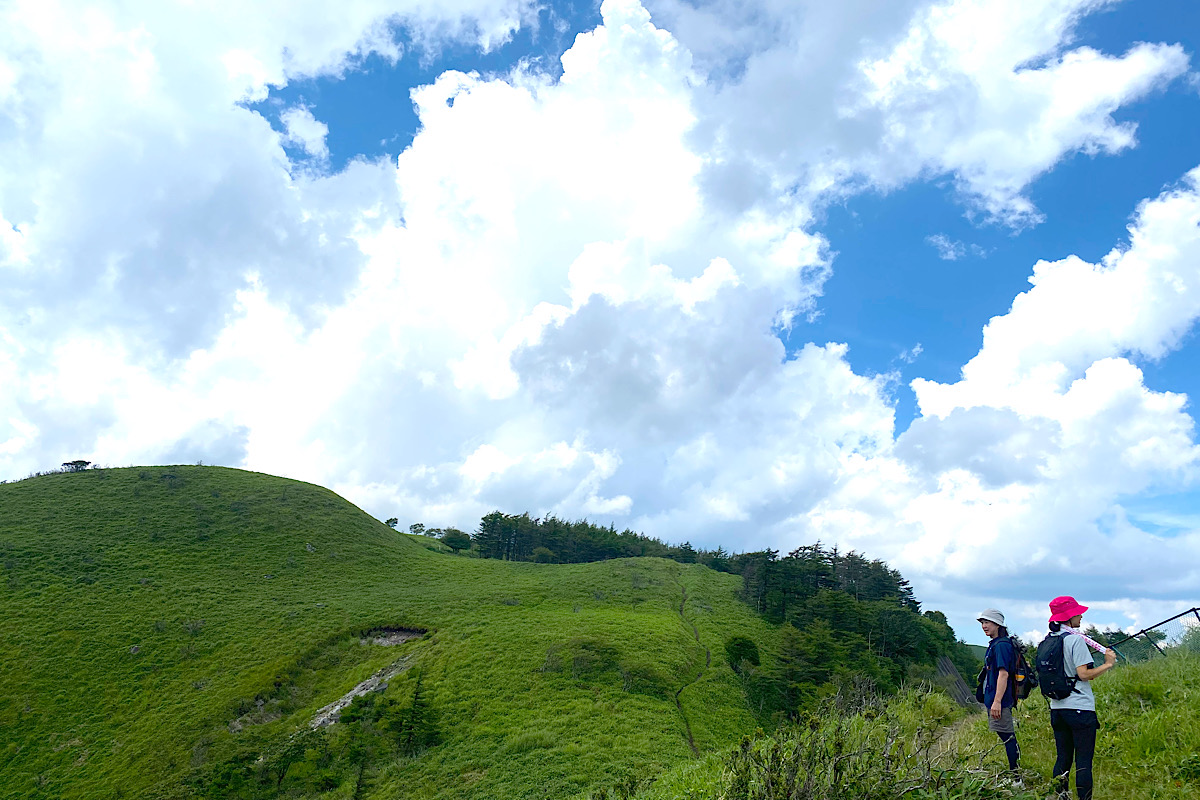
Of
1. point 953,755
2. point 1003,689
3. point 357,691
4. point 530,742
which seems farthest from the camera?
point 357,691

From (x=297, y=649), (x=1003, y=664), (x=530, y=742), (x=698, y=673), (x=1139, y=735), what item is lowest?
(x=530, y=742)

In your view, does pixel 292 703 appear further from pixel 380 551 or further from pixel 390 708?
pixel 380 551

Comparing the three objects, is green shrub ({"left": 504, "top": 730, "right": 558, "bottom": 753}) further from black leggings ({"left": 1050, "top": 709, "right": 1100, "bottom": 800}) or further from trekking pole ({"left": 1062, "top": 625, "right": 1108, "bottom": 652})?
trekking pole ({"left": 1062, "top": 625, "right": 1108, "bottom": 652})

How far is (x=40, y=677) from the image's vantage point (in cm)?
4738

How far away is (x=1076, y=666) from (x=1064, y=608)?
3.10 feet

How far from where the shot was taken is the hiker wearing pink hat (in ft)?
23.9

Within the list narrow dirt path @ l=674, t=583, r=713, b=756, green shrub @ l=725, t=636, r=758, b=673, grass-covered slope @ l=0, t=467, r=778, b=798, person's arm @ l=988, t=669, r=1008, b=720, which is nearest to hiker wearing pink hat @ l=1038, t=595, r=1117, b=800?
person's arm @ l=988, t=669, r=1008, b=720

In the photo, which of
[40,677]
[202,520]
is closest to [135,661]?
[40,677]

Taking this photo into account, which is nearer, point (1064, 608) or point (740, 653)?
point (1064, 608)

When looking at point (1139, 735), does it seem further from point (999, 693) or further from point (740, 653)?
point (740, 653)

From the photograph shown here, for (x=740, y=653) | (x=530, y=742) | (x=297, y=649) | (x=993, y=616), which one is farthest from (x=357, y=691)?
(x=993, y=616)

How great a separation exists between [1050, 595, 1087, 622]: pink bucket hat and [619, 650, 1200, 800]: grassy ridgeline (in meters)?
2.06

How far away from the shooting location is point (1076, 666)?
7469 mm

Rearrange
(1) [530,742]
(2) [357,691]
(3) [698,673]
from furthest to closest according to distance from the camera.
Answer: (3) [698,673], (2) [357,691], (1) [530,742]
